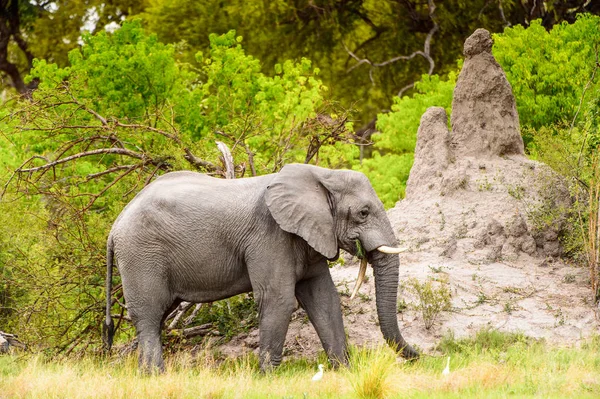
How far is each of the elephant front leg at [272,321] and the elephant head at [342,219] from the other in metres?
0.68

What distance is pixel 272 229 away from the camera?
1334 centimetres

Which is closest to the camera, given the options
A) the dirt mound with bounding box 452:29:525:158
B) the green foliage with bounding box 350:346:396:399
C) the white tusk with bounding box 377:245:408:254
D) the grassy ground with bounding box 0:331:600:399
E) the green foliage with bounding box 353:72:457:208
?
the green foliage with bounding box 350:346:396:399

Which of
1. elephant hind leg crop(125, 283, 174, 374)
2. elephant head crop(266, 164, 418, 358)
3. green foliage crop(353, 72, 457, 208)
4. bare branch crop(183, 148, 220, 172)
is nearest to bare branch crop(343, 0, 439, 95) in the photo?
green foliage crop(353, 72, 457, 208)

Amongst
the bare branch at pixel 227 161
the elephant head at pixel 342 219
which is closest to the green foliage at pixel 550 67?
the bare branch at pixel 227 161

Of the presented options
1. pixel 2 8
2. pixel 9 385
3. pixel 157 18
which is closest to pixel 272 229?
pixel 9 385

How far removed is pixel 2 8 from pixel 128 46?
20.5 meters

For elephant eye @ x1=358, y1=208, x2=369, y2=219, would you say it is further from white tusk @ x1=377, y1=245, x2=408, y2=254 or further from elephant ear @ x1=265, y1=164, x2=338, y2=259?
white tusk @ x1=377, y1=245, x2=408, y2=254

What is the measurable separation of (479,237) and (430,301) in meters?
1.97

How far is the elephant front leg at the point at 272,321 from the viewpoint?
13141 millimetres

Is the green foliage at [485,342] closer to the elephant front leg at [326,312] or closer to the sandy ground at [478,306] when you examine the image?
the sandy ground at [478,306]

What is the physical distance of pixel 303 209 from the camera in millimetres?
13125

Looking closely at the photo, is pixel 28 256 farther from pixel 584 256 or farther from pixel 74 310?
pixel 584 256

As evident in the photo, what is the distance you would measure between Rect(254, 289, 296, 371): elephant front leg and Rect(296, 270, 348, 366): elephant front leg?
459mm

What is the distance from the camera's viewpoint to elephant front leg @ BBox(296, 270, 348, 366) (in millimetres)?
13453
